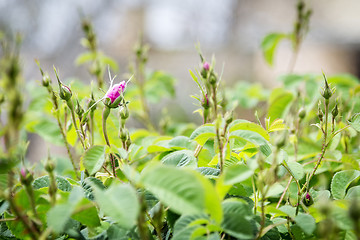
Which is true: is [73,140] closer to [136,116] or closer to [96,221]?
[96,221]

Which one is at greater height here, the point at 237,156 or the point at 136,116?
the point at 237,156

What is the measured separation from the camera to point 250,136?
1.89ft

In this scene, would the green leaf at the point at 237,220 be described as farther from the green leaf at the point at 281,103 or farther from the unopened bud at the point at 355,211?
the green leaf at the point at 281,103

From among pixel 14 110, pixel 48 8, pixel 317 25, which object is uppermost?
pixel 14 110

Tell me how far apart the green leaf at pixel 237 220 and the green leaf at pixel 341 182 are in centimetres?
21

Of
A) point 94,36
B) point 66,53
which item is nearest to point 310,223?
point 94,36

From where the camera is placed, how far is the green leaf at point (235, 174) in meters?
0.47

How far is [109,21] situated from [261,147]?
5.66 metres

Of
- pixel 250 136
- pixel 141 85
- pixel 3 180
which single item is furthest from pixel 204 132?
pixel 141 85

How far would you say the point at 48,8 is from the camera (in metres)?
6.00

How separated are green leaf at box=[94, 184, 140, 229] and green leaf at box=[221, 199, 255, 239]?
0.13m

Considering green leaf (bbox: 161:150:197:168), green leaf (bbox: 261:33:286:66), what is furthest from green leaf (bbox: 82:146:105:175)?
green leaf (bbox: 261:33:286:66)

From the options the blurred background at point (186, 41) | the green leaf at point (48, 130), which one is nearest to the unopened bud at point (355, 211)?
the green leaf at point (48, 130)

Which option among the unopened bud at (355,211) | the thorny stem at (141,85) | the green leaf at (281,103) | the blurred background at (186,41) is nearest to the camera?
the unopened bud at (355,211)
